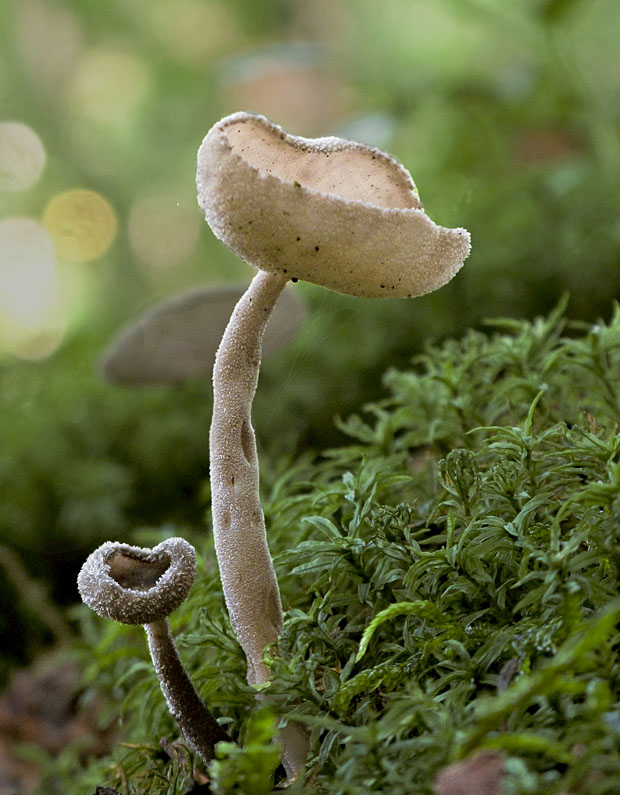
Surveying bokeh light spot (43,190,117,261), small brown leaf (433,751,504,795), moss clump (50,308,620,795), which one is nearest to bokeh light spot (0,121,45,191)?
bokeh light spot (43,190,117,261)

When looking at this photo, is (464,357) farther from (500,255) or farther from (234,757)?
(500,255)

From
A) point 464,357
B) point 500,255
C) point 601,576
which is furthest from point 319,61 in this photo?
point 601,576

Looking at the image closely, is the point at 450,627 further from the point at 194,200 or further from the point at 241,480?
the point at 194,200

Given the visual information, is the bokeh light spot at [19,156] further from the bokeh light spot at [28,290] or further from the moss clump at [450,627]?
the moss clump at [450,627]

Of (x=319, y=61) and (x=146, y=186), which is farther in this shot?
(x=146, y=186)

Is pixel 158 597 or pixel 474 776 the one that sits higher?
pixel 158 597

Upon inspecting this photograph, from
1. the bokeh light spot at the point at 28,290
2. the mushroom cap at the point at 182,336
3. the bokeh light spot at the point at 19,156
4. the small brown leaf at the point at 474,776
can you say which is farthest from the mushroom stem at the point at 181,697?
the bokeh light spot at the point at 28,290

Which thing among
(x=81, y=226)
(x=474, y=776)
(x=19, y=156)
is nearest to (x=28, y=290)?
(x=81, y=226)
